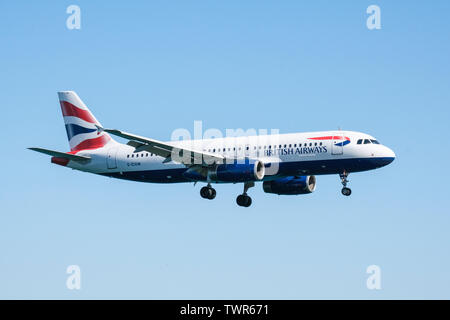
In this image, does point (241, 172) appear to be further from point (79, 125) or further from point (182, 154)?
point (79, 125)

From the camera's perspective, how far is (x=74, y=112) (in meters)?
74.1

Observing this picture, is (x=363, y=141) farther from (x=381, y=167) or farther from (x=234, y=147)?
(x=234, y=147)

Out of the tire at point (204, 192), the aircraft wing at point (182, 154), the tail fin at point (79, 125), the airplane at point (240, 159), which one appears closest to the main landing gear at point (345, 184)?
the airplane at point (240, 159)

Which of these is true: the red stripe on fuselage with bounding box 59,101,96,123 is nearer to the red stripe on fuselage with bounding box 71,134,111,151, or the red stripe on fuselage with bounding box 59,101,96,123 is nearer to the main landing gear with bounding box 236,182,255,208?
the red stripe on fuselage with bounding box 71,134,111,151

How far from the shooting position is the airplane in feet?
204

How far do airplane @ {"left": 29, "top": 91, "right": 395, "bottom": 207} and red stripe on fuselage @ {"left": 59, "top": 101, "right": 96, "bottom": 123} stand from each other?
7.45 feet

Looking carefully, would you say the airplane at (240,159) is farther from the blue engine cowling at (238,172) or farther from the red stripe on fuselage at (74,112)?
the red stripe on fuselage at (74,112)

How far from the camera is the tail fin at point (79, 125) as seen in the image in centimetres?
7194

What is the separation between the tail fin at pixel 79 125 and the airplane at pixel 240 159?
5.2 inches

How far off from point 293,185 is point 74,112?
18.9 metres

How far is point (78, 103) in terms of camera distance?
74188 mm

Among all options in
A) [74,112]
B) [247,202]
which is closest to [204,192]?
[247,202]

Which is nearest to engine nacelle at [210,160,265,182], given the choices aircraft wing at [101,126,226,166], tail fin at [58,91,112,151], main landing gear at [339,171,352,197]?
A: aircraft wing at [101,126,226,166]

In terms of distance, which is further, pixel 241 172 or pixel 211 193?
pixel 211 193
